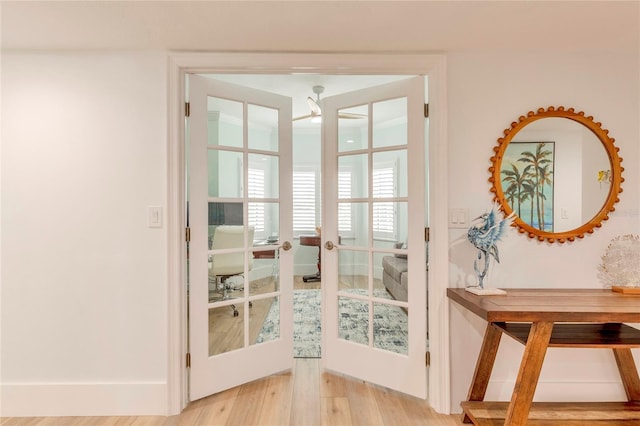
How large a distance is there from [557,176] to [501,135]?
15.6 inches

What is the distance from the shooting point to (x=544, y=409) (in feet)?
5.59

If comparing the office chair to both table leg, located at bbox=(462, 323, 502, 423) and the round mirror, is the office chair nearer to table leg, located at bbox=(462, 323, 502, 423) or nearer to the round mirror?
table leg, located at bbox=(462, 323, 502, 423)

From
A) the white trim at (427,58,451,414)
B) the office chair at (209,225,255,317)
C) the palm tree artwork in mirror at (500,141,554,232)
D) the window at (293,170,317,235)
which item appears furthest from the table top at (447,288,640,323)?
the window at (293,170,317,235)

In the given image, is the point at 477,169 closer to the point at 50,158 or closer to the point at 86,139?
the point at 86,139

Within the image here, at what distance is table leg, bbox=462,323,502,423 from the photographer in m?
1.76

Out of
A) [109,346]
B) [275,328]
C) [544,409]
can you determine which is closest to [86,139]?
[109,346]

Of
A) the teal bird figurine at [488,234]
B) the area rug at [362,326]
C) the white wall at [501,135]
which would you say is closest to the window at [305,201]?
the area rug at [362,326]

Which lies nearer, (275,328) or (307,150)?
(275,328)

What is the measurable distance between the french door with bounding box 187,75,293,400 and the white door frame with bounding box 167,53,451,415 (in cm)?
7

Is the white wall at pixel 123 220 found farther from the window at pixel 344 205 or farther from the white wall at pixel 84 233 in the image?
the window at pixel 344 205

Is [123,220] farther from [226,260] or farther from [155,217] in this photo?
[226,260]

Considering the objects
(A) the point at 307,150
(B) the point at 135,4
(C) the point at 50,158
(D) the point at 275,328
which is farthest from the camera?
(A) the point at 307,150

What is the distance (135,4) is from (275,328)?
1953 millimetres

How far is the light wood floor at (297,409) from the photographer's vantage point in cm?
179
